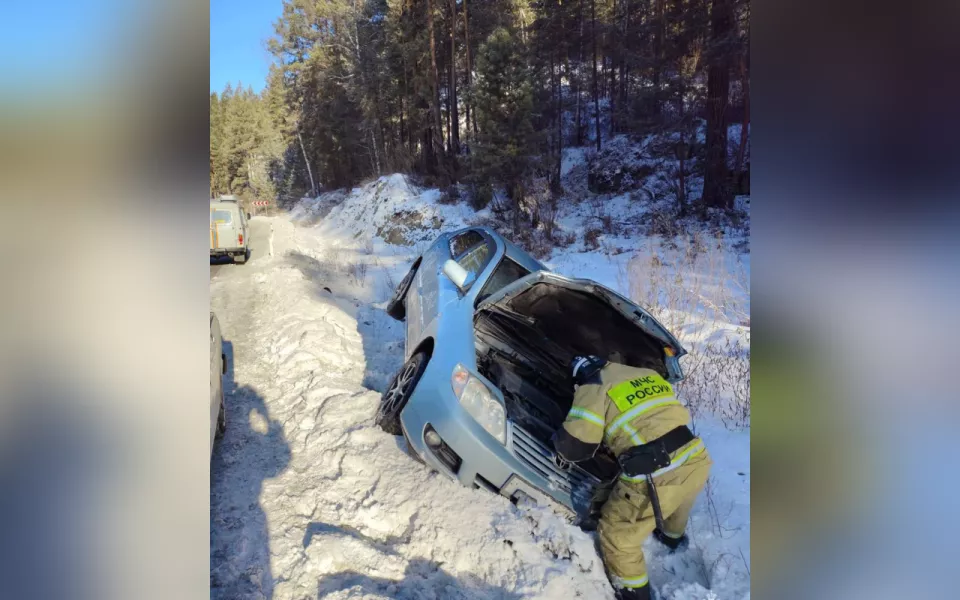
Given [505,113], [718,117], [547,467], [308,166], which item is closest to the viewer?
[547,467]

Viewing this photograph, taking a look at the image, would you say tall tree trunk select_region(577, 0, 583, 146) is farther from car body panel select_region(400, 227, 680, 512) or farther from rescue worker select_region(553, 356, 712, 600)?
rescue worker select_region(553, 356, 712, 600)

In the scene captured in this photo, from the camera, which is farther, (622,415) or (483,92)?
(483,92)

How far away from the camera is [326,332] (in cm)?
557

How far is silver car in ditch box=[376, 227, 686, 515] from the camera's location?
2.74 meters

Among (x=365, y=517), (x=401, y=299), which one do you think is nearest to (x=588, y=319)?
(x=365, y=517)

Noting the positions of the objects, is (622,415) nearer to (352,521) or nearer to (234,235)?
(352,521)

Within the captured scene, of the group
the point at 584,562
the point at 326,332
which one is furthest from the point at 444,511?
the point at 326,332

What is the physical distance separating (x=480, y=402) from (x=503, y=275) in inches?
67.2

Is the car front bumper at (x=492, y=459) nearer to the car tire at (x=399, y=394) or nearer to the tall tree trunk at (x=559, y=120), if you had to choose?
the car tire at (x=399, y=394)

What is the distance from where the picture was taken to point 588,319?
12.4ft

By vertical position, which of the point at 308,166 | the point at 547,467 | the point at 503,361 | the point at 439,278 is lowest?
the point at 547,467

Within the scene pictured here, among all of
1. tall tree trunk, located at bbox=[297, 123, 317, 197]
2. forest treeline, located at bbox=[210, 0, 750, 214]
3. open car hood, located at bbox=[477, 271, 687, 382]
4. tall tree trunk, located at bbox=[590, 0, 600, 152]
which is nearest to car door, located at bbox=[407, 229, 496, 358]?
open car hood, located at bbox=[477, 271, 687, 382]
